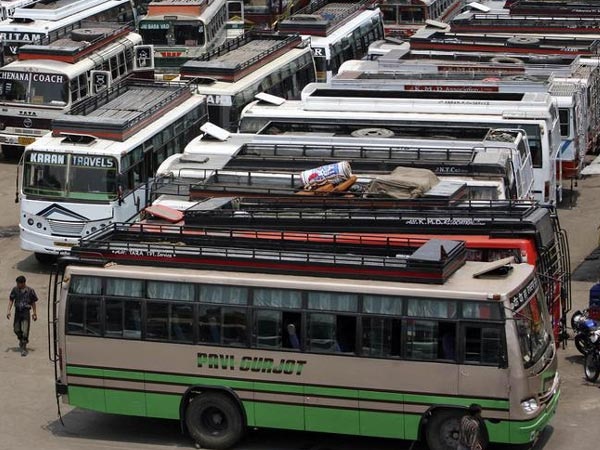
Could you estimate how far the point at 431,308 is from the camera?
18344 millimetres

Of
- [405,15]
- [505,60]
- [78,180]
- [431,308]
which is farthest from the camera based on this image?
[405,15]

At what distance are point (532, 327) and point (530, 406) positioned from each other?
937 millimetres

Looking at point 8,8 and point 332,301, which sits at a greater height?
point 332,301

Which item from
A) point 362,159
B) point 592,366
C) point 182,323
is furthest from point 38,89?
point 592,366

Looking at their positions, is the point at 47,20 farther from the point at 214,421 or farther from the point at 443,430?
the point at 443,430

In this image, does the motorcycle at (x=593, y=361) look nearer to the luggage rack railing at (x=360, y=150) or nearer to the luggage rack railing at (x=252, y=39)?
the luggage rack railing at (x=360, y=150)

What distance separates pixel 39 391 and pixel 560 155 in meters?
15.0

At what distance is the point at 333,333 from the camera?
738 inches

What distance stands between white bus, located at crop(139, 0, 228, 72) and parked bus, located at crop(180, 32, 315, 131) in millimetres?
3155

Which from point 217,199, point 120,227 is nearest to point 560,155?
point 217,199

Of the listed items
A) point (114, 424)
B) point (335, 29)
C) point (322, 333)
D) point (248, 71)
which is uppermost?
point (322, 333)

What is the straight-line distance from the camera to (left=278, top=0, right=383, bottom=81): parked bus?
4128 cm

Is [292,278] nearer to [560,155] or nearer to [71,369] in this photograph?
[71,369]

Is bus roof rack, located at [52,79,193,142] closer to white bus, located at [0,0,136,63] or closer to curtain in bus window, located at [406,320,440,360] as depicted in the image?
white bus, located at [0,0,136,63]
